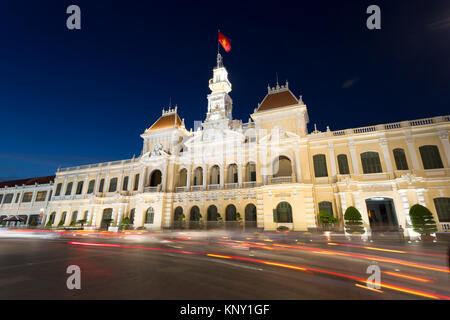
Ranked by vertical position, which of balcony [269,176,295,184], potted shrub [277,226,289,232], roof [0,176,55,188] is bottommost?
potted shrub [277,226,289,232]

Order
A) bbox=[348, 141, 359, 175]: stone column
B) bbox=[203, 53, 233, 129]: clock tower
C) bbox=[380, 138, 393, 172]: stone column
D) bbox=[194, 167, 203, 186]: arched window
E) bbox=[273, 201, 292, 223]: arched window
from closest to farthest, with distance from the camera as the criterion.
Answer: bbox=[380, 138, 393, 172]: stone column
bbox=[273, 201, 292, 223]: arched window
bbox=[348, 141, 359, 175]: stone column
bbox=[194, 167, 203, 186]: arched window
bbox=[203, 53, 233, 129]: clock tower

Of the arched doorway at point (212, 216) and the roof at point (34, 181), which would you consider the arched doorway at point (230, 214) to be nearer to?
the arched doorway at point (212, 216)

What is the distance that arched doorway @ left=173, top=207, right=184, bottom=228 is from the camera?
2942cm

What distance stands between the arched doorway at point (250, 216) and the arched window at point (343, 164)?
11998mm

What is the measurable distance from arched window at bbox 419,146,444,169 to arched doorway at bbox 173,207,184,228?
3025 cm

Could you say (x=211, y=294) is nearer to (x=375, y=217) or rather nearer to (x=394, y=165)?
(x=394, y=165)

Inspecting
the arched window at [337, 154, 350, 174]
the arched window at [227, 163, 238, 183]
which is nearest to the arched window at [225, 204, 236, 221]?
the arched window at [227, 163, 238, 183]

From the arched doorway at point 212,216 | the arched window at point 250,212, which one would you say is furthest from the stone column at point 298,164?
the arched doorway at point 212,216

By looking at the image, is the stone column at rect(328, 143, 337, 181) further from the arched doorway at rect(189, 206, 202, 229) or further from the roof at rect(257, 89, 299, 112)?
the arched doorway at rect(189, 206, 202, 229)

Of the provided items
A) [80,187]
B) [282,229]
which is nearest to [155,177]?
[80,187]

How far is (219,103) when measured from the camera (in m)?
Answer: 39.1
